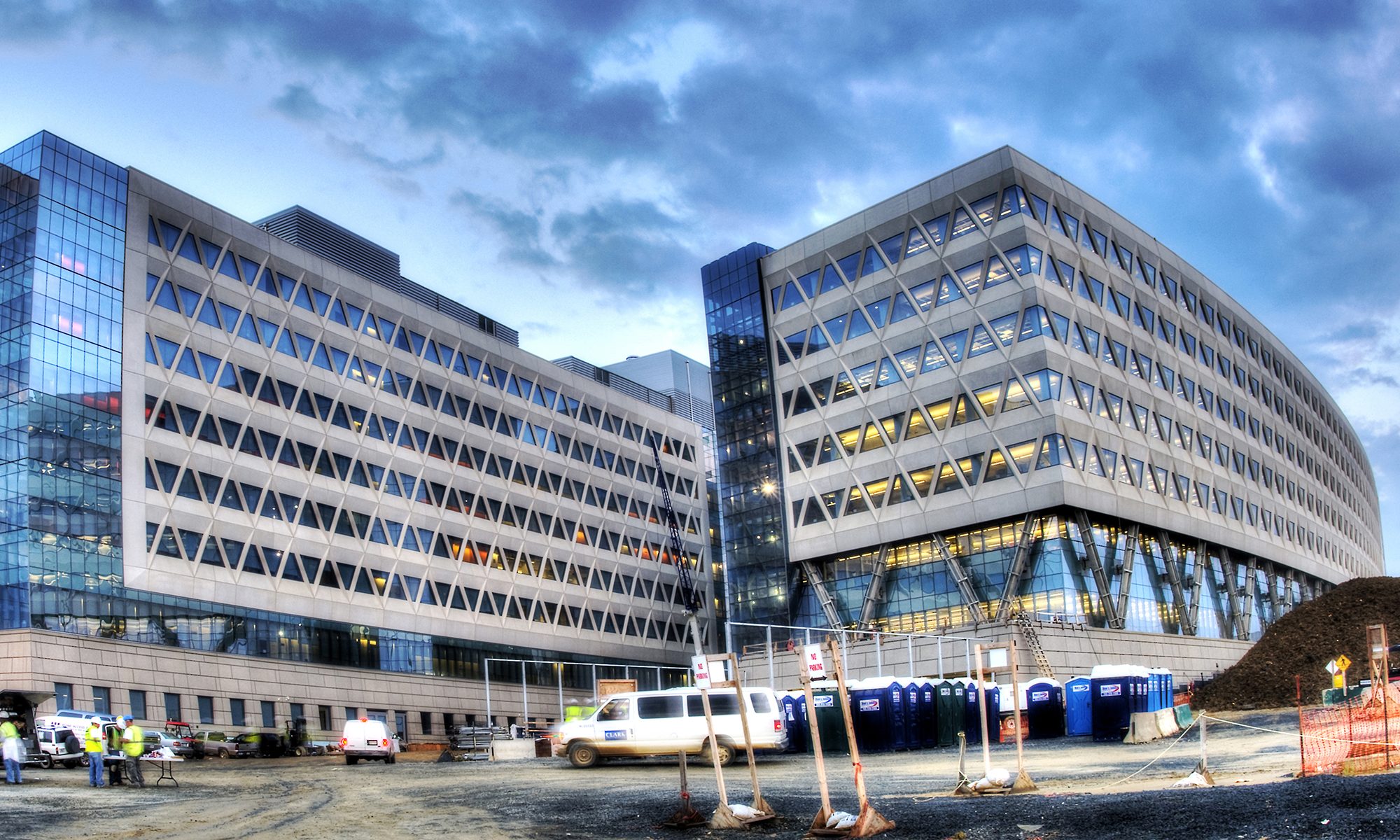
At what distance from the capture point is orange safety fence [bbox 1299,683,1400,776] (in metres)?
20.4

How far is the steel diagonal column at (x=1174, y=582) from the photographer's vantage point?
76.9 metres

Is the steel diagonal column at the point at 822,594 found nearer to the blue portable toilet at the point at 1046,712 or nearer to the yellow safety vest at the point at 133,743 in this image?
the blue portable toilet at the point at 1046,712

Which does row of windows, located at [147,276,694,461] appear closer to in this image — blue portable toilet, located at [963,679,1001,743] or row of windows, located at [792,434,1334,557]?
row of windows, located at [792,434,1334,557]

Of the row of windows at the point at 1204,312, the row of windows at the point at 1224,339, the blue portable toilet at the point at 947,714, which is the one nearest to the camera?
the blue portable toilet at the point at 947,714

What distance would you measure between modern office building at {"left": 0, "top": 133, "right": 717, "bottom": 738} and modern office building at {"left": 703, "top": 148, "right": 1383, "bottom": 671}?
16.5m

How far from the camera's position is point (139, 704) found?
2306 inches

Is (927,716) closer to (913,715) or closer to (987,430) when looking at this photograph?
(913,715)

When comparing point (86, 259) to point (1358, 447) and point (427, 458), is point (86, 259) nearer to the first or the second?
point (427, 458)

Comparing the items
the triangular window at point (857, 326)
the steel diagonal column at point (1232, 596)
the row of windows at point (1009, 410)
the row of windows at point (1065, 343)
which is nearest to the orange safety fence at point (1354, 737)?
the row of windows at point (1009, 410)

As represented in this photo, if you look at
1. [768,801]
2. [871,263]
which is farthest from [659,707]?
[871,263]

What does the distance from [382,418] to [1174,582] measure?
51289mm

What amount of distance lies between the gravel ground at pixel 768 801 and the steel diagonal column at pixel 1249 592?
5210 cm

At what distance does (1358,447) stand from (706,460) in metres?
75.3

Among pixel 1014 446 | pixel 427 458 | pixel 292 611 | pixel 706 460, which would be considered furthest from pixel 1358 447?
pixel 292 611
